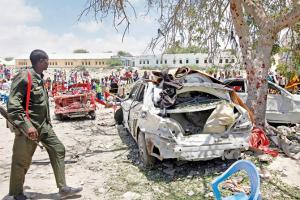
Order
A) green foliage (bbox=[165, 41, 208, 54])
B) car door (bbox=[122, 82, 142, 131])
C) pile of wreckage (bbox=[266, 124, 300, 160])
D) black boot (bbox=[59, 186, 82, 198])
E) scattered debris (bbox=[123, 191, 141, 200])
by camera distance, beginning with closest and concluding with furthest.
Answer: black boot (bbox=[59, 186, 82, 198]), scattered debris (bbox=[123, 191, 141, 200]), pile of wreckage (bbox=[266, 124, 300, 160]), car door (bbox=[122, 82, 142, 131]), green foliage (bbox=[165, 41, 208, 54])

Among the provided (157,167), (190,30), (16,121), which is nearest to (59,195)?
(16,121)

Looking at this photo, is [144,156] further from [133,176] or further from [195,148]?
[195,148]

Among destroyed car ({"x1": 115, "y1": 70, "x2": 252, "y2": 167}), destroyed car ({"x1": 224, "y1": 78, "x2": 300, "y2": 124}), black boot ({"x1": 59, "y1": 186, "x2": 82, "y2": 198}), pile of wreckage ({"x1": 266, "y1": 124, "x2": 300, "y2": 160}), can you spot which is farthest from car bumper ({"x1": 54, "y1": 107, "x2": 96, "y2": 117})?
black boot ({"x1": 59, "y1": 186, "x2": 82, "y2": 198})

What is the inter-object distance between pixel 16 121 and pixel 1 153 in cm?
439

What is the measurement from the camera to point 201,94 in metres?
7.14

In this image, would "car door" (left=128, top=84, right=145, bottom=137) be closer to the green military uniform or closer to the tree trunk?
the green military uniform

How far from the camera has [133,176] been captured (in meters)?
6.07

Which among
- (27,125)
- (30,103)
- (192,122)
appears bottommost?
(192,122)

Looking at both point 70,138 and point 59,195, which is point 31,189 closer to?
point 59,195

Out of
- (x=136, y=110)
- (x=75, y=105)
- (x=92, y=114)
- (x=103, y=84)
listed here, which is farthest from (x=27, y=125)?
(x=103, y=84)

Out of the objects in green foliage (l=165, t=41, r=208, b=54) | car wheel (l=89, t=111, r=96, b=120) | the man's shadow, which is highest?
green foliage (l=165, t=41, r=208, b=54)

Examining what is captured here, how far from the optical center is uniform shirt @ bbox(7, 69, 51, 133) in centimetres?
444

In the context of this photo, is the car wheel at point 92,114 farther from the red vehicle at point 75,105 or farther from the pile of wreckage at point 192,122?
the pile of wreckage at point 192,122

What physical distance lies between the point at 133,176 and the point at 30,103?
2323 millimetres
